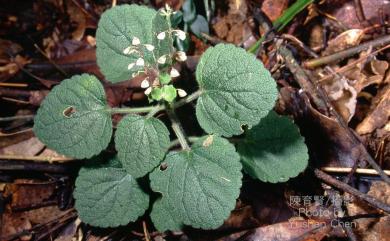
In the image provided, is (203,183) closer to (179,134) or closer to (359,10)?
(179,134)

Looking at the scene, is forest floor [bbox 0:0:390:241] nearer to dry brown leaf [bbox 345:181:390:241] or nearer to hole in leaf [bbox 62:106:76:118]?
dry brown leaf [bbox 345:181:390:241]

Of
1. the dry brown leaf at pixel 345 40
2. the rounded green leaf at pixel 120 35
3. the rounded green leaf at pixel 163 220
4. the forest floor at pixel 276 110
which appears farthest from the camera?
the dry brown leaf at pixel 345 40

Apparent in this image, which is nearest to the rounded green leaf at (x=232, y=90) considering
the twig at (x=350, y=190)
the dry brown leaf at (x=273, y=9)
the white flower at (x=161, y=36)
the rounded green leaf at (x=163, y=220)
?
the white flower at (x=161, y=36)

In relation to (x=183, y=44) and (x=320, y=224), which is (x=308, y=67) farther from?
(x=320, y=224)

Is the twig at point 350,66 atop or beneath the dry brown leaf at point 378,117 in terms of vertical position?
atop

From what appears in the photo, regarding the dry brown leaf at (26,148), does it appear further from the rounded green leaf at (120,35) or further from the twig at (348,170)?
the twig at (348,170)
